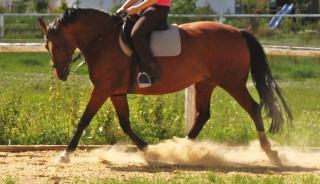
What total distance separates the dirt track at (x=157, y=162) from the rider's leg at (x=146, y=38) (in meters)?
0.96

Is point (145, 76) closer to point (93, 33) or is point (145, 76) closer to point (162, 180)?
point (93, 33)

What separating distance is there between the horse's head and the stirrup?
2.74 ft

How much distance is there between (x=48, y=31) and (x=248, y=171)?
2.76 meters

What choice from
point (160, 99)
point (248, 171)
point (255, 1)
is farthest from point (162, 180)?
point (255, 1)

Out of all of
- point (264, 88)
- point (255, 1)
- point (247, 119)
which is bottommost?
point (255, 1)

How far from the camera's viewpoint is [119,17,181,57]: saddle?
957 centimetres

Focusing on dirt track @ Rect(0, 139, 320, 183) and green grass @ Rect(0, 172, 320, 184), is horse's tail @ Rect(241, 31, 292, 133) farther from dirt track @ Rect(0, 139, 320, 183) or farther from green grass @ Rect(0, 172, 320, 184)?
green grass @ Rect(0, 172, 320, 184)

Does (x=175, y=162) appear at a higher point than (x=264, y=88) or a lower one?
lower

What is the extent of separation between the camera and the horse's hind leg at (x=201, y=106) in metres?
10.4

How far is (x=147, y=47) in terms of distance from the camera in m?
9.42

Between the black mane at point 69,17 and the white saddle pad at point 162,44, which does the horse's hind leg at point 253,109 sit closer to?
the white saddle pad at point 162,44

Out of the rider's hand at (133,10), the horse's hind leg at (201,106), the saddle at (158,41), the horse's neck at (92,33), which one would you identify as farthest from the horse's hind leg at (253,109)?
the horse's neck at (92,33)

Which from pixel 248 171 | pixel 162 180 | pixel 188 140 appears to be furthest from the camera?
pixel 188 140

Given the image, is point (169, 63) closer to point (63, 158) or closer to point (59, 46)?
point (59, 46)
